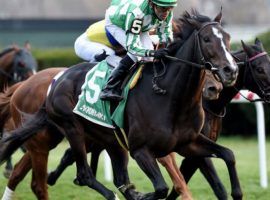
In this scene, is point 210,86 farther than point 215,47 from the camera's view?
Yes

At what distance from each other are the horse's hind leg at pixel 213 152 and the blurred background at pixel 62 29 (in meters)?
3.87

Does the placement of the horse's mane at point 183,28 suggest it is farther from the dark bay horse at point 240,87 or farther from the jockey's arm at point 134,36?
the dark bay horse at point 240,87

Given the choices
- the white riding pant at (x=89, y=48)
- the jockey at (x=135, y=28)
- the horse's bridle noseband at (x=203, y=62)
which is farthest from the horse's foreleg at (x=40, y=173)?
the horse's bridle noseband at (x=203, y=62)

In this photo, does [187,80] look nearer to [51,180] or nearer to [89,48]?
[89,48]

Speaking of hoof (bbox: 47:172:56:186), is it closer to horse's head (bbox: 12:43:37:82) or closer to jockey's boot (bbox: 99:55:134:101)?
jockey's boot (bbox: 99:55:134:101)

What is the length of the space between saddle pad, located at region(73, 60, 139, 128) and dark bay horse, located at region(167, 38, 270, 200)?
39.0 inches

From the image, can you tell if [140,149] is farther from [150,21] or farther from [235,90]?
[235,90]

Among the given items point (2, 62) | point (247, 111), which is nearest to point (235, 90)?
point (2, 62)

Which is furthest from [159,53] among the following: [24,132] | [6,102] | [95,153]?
[6,102]

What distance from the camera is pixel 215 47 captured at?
543 cm

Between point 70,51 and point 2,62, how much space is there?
23.5 feet

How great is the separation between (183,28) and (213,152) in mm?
1071

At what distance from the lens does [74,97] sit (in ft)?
22.2

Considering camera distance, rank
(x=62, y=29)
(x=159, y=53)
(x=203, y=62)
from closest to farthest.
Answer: (x=203, y=62) → (x=159, y=53) → (x=62, y=29)
